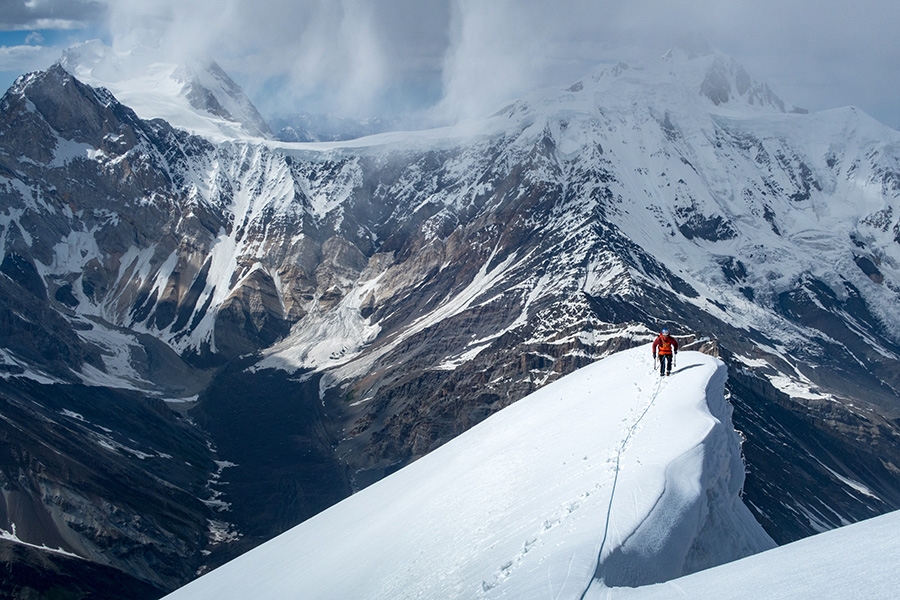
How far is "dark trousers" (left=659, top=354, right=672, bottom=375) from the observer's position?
26844 millimetres

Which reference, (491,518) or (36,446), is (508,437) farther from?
(36,446)

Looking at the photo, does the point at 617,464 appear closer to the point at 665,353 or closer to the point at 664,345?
the point at 665,353

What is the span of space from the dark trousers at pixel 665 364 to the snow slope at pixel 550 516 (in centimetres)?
42

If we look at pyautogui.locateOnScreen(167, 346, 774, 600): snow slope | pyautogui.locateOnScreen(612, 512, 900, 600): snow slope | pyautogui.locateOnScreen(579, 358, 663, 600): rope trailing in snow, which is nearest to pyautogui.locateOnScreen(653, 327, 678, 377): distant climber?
pyautogui.locateOnScreen(167, 346, 774, 600): snow slope

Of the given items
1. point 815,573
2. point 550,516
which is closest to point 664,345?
point 550,516

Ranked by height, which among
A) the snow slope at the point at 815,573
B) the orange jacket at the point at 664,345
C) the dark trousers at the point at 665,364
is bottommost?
the snow slope at the point at 815,573

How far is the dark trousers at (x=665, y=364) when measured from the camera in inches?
1057

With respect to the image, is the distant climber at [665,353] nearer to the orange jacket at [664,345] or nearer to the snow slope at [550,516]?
the orange jacket at [664,345]

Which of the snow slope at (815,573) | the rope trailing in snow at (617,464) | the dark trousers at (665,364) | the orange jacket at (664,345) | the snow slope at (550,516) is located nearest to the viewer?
the snow slope at (815,573)

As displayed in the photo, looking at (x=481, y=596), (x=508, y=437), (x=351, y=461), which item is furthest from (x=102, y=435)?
(x=481, y=596)

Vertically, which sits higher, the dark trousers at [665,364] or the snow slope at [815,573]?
the dark trousers at [665,364]

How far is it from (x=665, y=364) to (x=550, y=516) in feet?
46.5

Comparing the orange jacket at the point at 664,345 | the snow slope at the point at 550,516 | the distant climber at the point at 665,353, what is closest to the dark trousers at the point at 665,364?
the distant climber at the point at 665,353

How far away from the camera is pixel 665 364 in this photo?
27422mm
